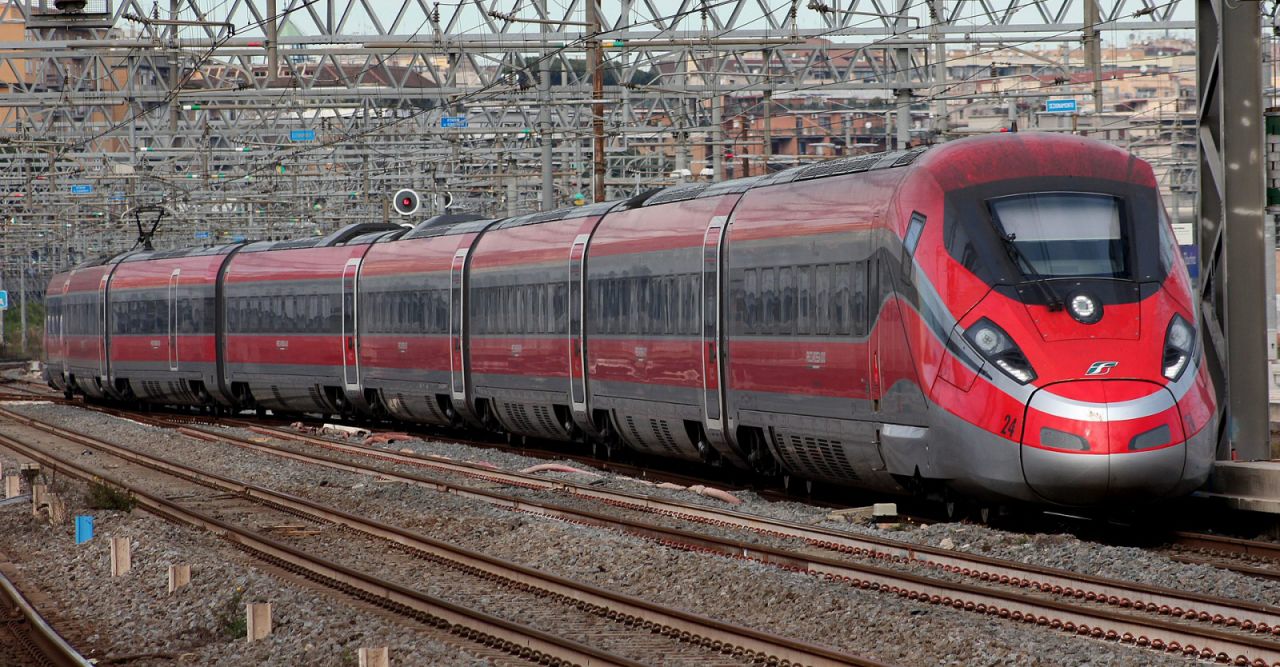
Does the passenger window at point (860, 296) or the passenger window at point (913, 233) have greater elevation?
the passenger window at point (913, 233)

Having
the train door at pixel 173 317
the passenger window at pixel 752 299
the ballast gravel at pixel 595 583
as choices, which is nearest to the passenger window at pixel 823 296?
the passenger window at pixel 752 299

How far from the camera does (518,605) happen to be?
12070mm

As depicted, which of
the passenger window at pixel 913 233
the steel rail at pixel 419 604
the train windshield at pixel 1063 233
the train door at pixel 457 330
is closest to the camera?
the steel rail at pixel 419 604

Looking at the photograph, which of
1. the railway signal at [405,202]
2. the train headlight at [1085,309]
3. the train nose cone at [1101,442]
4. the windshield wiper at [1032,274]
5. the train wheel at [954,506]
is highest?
the railway signal at [405,202]

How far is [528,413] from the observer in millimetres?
23875

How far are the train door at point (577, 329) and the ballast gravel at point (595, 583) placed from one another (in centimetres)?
322

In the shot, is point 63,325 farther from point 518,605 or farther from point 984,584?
point 984,584

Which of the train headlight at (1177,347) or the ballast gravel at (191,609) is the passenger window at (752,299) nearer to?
the train headlight at (1177,347)

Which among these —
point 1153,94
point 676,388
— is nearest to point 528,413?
point 676,388

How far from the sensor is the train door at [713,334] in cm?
1795

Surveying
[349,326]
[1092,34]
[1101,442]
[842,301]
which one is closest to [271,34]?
[349,326]

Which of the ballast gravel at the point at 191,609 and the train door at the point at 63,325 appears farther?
the train door at the point at 63,325

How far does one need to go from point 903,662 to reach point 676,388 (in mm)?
9763

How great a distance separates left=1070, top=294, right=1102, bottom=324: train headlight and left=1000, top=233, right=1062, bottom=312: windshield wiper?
0.12 m
